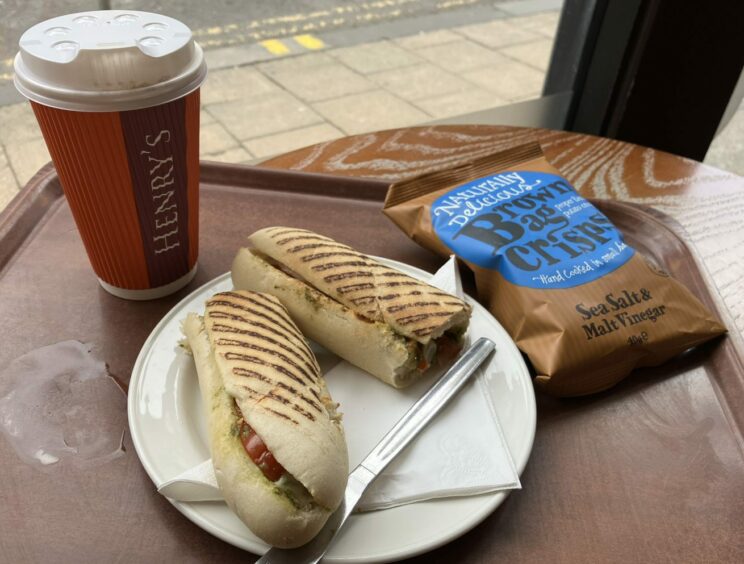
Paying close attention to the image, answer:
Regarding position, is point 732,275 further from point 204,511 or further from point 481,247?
point 204,511

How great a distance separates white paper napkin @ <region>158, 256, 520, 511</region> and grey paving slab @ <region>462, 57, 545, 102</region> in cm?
239

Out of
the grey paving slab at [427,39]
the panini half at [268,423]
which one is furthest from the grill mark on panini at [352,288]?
the grey paving slab at [427,39]

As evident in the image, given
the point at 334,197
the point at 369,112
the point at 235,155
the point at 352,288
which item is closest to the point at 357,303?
the point at 352,288

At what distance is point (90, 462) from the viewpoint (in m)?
0.88

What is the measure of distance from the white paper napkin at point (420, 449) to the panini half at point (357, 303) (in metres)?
0.03

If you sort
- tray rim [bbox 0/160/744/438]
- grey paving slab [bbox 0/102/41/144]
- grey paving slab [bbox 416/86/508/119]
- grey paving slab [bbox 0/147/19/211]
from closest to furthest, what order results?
tray rim [bbox 0/160/744/438] → grey paving slab [bbox 0/147/19/211] → grey paving slab [bbox 0/102/41/144] → grey paving slab [bbox 416/86/508/119]

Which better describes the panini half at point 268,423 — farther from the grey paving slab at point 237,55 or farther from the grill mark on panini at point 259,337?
the grey paving slab at point 237,55

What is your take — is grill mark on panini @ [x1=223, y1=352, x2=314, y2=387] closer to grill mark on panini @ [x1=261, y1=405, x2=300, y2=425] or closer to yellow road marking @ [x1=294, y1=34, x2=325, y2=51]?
grill mark on panini @ [x1=261, y1=405, x2=300, y2=425]

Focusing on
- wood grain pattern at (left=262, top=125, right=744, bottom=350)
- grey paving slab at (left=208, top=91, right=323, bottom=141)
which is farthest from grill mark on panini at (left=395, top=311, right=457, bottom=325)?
grey paving slab at (left=208, top=91, right=323, bottom=141)

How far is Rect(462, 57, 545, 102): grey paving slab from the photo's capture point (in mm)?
3141

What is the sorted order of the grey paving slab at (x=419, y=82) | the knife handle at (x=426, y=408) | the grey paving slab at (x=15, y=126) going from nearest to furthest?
the knife handle at (x=426, y=408) → the grey paving slab at (x=15, y=126) → the grey paving slab at (x=419, y=82)

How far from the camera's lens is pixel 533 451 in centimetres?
95

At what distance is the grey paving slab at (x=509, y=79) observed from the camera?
3.14 m

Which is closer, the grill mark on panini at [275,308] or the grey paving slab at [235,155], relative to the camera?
the grill mark on panini at [275,308]
